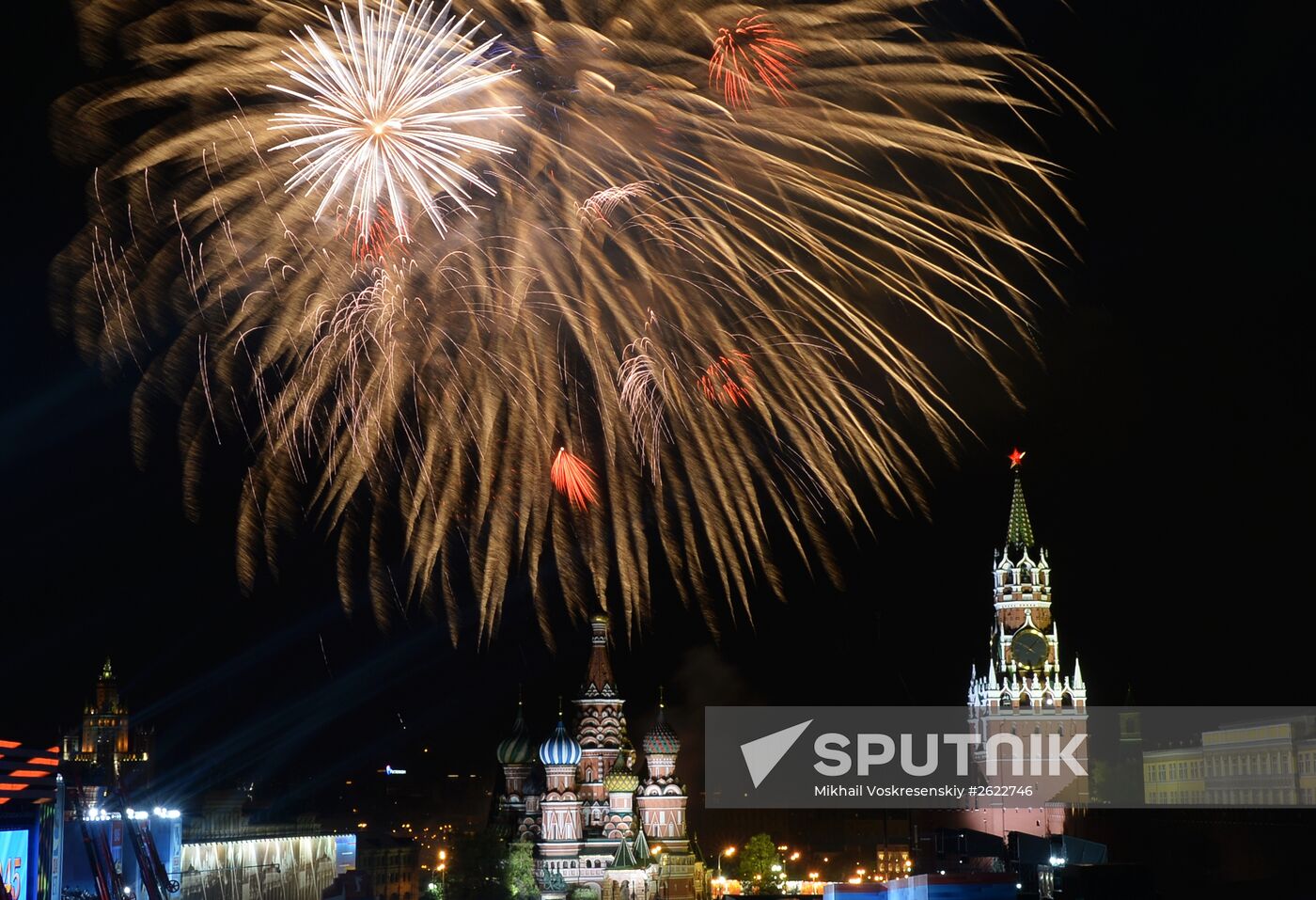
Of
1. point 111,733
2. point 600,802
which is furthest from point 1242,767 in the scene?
point 111,733

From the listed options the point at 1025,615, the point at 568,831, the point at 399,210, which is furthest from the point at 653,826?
the point at 399,210

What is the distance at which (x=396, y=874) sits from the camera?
69.0 metres

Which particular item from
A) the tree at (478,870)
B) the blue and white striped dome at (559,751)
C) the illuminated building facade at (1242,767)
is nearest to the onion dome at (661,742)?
the blue and white striped dome at (559,751)

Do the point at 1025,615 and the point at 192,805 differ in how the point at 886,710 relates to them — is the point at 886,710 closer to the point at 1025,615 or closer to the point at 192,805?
the point at 1025,615

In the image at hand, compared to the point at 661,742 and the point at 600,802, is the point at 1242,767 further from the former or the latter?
the point at 600,802

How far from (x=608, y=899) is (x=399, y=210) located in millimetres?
39660

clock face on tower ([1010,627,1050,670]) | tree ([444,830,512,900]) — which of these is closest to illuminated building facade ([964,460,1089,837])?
clock face on tower ([1010,627,1050,670])

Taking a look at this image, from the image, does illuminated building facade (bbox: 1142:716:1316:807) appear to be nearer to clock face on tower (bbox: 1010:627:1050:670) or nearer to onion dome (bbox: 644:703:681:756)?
clock face on tower (bbox: 1010:627:1050:670)

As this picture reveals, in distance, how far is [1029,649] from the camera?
7069 centimetres

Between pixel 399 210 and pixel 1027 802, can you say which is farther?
pixel 1027 802

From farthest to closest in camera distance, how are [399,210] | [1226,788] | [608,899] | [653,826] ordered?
[1226,788] → [653,826] → [608,899] → [399,210]

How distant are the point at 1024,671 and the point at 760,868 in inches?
651

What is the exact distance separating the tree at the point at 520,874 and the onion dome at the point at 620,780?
4.04m

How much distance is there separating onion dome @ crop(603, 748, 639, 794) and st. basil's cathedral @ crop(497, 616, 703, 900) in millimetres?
36
